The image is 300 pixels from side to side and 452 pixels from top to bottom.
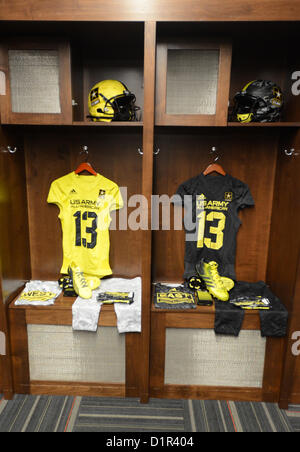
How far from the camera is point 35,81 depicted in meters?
1.61

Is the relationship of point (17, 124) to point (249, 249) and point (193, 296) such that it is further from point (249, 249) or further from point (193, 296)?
point (249, 249)

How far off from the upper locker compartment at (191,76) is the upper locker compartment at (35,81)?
1.65 feet

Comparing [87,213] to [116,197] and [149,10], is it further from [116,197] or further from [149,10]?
[149,10]

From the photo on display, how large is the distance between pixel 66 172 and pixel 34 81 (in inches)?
22.3

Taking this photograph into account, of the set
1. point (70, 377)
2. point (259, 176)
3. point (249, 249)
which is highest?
point (259, 176)

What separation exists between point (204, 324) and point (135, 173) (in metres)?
1.04

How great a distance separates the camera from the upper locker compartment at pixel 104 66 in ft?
5.36

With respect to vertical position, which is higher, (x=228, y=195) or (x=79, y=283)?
(x=228, y=195)

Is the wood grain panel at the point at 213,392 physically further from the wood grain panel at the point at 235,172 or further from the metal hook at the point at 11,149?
the metal hook at the point at 11,149

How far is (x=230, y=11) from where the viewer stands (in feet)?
4.55

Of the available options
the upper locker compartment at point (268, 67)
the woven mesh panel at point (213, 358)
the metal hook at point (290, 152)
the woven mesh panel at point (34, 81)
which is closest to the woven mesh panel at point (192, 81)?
the upper locker compartment at point (268, 67)

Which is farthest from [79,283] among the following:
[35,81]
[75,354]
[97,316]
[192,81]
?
[192,81]

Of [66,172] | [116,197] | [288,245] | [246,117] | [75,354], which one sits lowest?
[75,354]
